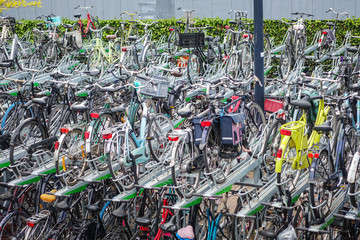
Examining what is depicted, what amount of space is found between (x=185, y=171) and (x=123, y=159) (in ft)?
2.58

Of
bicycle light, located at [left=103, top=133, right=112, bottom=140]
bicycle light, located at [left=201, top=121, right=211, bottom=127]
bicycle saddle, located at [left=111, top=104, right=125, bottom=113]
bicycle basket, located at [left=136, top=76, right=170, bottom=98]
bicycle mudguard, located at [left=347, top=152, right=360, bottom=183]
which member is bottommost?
bicycle mudguard, located at [left=347, top=152, right=360, bottom=183]

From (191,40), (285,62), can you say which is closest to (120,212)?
(191,40)

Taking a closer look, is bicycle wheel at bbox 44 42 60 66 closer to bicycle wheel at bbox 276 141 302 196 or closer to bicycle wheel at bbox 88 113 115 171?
bicycle wheel at bbox 88 113 115 171

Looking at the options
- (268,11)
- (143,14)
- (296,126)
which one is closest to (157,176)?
(296,126)

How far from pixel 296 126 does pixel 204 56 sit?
230 inches

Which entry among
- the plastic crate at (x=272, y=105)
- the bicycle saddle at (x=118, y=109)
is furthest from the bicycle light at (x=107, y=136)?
the plastic crate at (x=272, y=105)

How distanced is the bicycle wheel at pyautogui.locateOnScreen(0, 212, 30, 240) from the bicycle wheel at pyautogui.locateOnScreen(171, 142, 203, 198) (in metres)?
2.24

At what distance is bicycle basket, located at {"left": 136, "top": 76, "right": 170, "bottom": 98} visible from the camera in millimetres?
8109

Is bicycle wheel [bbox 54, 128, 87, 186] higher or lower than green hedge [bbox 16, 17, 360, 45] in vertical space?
lower

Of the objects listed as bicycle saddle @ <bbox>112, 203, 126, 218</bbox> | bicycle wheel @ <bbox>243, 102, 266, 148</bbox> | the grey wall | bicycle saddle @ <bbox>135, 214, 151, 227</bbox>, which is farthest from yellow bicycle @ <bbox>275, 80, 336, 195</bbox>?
the grey wall

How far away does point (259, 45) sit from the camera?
27.8ft

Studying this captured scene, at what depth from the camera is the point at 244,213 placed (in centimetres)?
644

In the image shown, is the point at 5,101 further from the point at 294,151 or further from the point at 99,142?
the point at 294,151

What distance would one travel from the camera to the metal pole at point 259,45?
830 cm
